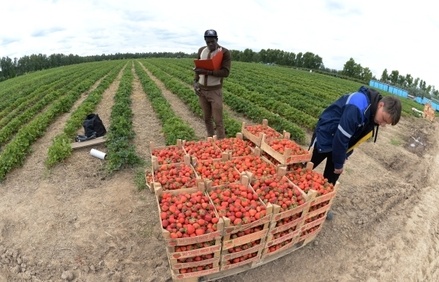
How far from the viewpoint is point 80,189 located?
18.1ft

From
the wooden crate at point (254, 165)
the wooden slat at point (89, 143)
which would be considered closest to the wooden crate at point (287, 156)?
the wooden crate at point (254, 165)

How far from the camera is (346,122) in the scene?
11.9ft

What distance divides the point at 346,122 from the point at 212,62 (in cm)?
296

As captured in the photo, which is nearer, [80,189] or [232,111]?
[80,189]

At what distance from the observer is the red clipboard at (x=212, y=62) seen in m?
5.55

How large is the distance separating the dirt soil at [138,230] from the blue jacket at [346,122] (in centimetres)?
152

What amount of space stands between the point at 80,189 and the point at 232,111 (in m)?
7.19

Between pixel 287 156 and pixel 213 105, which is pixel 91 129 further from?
pixel 287 156

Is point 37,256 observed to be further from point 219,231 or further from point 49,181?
point 219,231

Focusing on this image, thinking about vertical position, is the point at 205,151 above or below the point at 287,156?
below

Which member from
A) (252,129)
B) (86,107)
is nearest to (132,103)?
(86,107)

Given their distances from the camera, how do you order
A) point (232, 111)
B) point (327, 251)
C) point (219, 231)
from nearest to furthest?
1. point (219, 231)
2. point (327, 251)
3. point (232, 111)

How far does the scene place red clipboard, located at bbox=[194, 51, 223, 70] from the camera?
5547mm

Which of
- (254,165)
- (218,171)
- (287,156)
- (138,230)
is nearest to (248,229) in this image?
(218,171)
